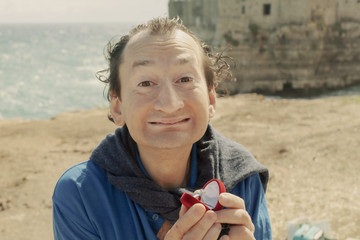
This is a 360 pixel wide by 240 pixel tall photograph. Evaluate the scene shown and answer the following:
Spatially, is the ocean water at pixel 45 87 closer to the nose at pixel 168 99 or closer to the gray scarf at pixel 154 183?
the gray scarf at pixel 154 183

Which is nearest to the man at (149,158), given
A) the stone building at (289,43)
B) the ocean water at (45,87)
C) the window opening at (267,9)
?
the ocean water at (45,87)

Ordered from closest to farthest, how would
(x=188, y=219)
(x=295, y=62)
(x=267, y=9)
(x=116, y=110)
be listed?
(x=188, y=219) < (x=116, y=110) < (x=295, y=62) < (x=267, y=9)

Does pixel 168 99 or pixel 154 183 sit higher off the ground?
pixel 168 99

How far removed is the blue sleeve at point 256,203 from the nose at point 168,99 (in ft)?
1.75

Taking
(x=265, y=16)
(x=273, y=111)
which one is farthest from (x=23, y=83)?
(x=273, y=111)

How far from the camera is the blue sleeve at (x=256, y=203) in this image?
71.4 inches

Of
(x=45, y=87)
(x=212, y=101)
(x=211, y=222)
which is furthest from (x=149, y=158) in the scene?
(x=45, y=87)

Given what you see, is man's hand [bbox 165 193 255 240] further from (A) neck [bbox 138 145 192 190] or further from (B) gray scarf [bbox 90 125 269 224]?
(A) neck [bbox 138 145 192 190]

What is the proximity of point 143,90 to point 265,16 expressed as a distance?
28.2 m

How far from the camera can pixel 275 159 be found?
7.58m

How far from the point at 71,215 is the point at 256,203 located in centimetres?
85

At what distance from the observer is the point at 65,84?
36.1 meters

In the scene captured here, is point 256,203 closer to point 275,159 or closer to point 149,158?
point 149,158

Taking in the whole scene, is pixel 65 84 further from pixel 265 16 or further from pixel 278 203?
pixel 278 203
